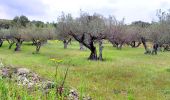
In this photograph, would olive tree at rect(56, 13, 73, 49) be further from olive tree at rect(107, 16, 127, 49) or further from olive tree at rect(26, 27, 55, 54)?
olive tree at rect(26, 27, 55, 54)

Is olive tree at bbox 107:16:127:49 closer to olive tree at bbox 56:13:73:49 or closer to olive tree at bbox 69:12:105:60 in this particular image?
olive tree at bbox 69:12:105:60

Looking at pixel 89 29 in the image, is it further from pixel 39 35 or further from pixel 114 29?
pixel 39 35

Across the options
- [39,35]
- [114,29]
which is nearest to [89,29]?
[114,29]

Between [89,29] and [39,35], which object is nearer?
[89,29]

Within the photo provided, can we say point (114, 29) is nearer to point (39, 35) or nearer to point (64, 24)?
point (64, 24)

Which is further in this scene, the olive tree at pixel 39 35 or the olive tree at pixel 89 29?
the olive tree at pixel 39 35

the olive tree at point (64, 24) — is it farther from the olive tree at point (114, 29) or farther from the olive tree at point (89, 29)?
the olive tree at point (114, 29)

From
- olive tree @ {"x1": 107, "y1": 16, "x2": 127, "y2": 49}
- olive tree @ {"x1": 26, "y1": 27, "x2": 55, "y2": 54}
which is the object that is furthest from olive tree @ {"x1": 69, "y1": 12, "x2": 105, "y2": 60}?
olive tree @ {"x1": 26, "y1": 27, "x2": 55, "y2": 54}

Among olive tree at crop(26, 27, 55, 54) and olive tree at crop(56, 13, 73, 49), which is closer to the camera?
olive tree at crop(56, 13, 73, 49)

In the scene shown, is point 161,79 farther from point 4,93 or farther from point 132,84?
point 4,93

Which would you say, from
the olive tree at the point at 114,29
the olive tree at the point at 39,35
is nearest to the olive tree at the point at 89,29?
the olive tree at the point at 114,29

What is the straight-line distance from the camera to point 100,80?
27.5 m

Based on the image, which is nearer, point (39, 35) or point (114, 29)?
point (114, 29)

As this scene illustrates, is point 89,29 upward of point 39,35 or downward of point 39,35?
upward
